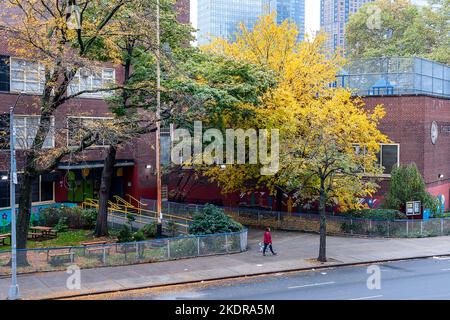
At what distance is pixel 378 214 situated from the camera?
32.6 meters

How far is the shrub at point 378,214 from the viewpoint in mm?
32531

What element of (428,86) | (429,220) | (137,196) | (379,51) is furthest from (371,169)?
(379,51)

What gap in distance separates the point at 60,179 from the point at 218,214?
15702 mm

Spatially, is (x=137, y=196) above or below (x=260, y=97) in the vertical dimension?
below

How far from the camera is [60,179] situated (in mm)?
38500

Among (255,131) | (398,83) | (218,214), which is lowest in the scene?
(218,214)

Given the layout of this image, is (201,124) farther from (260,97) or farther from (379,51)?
(379,51)

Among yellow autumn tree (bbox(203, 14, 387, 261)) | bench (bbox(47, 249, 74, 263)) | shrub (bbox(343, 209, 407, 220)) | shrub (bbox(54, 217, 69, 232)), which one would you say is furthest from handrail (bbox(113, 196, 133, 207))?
bench (bbox(47, 249, 74, 263))

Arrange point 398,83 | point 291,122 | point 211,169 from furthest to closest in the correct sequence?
point 398,83 < point 211,169 < point 291,122

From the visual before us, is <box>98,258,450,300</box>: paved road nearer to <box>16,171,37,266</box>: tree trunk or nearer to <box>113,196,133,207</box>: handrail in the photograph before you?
<box>16,171,37,266</box>: tree trunk

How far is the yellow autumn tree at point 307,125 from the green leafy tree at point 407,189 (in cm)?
181

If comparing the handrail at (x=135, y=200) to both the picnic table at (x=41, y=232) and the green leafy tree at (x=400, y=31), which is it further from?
the green leafy tree at (x=400, y=31)

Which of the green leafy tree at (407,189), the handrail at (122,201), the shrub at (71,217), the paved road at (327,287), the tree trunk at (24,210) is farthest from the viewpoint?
the handrail at (122,201)

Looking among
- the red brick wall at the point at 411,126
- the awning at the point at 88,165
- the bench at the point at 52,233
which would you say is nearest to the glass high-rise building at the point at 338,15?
the red brick wall at the point at 411,126
